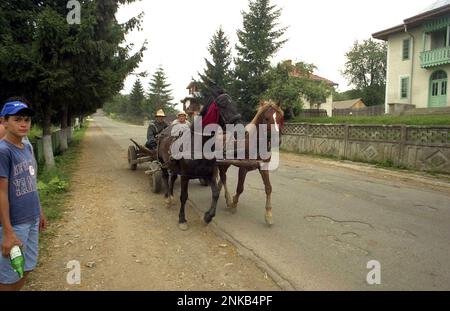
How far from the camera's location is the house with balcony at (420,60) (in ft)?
75.0

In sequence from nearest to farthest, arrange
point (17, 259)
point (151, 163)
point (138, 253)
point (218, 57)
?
point (17, 259) < point (138, 253) < point (151, 163) < point (218, 57)

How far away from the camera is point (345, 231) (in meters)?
5.58

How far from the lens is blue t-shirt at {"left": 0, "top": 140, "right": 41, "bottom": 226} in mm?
2861

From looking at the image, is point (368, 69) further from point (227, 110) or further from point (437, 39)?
point (227, 110)

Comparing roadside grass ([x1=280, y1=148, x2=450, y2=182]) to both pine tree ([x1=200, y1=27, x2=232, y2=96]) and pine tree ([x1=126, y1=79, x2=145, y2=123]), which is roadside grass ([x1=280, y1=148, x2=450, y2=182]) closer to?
pine tree ([x1=200, y1=27, x2=232, y2=96])

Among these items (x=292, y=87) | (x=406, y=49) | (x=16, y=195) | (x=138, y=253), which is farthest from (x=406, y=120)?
(x=16, y=195)

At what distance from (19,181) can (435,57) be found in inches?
1078

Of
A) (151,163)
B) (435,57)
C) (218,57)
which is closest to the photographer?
(151,163)

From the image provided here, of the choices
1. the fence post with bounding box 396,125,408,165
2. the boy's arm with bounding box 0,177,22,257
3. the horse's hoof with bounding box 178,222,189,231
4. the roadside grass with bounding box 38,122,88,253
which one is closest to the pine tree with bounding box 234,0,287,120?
the fence post with bounding box 396,125,408,165

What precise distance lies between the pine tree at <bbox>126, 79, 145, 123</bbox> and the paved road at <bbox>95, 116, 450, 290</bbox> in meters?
62.1

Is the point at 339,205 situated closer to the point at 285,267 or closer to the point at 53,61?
the point at 285,267

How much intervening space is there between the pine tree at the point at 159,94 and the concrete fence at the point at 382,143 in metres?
51.0

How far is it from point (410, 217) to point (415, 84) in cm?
2280
